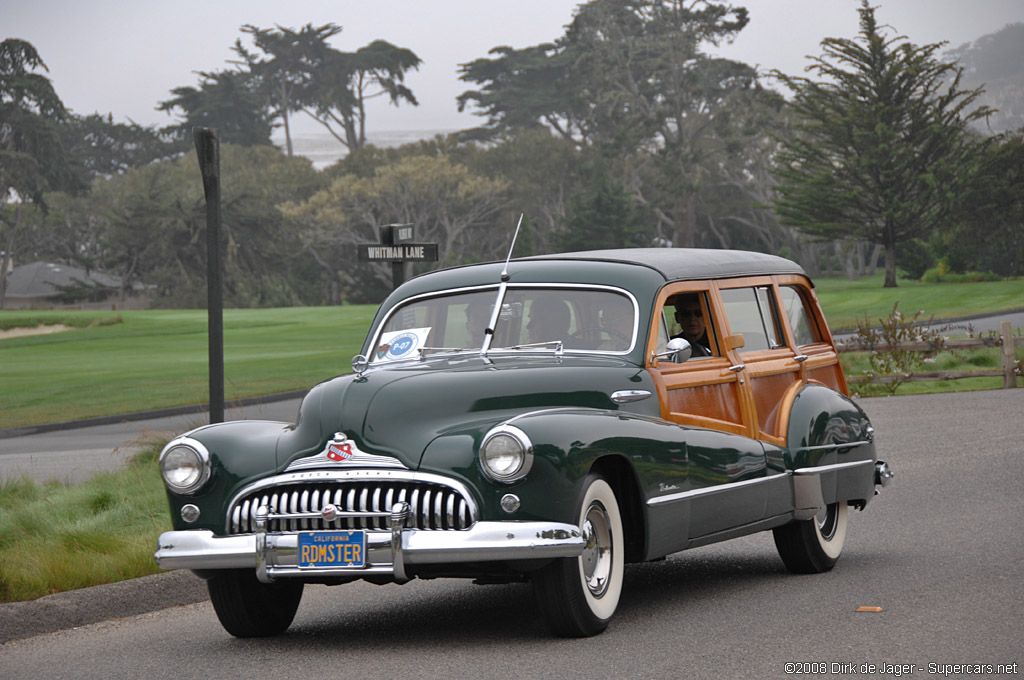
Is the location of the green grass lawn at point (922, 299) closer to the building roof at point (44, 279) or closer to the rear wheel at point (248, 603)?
the rear wheel at point (248, 603)

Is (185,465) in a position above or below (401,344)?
below

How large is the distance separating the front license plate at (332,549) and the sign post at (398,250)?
853 cm

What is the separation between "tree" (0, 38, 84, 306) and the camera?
7562cm

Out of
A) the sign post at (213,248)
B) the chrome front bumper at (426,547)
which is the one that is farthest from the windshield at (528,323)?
the sign post at (213,248)

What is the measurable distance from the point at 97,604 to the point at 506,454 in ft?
9.49

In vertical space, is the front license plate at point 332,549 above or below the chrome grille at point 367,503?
below

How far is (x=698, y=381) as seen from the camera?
25.5 feet

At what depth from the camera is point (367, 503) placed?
6164mm

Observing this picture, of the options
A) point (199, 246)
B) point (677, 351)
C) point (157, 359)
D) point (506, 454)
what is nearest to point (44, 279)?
point (199, 246)

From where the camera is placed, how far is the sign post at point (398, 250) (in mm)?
14797

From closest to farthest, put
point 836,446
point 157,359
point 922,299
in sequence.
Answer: point 836,446 < point 157,359 < point 922,299

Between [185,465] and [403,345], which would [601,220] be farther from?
[185,465]

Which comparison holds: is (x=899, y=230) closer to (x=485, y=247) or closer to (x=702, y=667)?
(x=485, y=247)

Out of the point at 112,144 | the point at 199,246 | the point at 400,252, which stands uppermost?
the point at 112,144
